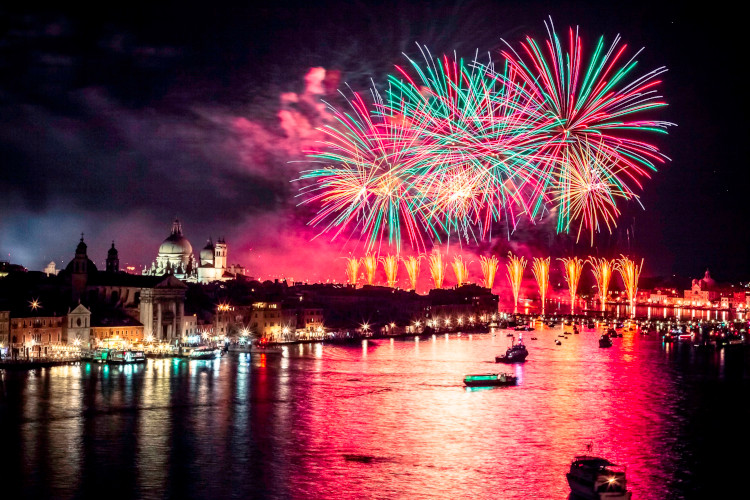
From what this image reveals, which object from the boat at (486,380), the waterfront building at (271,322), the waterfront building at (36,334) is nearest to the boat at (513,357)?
the boat at (486,380)

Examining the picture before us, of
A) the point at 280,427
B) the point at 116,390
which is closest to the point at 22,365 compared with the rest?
the point at 116,390

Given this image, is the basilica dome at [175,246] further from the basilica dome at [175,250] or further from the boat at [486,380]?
the boat at [486,380]

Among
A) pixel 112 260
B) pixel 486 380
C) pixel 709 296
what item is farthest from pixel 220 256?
pixel 709 296

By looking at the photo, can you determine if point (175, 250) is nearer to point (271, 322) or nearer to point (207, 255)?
point (207, 255)

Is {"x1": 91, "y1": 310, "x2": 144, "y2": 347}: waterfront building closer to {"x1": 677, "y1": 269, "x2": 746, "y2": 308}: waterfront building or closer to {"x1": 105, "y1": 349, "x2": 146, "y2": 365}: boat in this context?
{"x1": 105, "y1": 349, "x2": 146, "y2": 365}: boat

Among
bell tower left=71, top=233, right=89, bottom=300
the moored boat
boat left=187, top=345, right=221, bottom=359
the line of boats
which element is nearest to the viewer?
the moored boat

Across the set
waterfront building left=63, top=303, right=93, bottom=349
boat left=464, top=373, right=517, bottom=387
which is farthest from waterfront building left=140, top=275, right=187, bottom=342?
boat left=464, top=373, right=517, bottom=387

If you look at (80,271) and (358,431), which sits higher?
(80,271)
